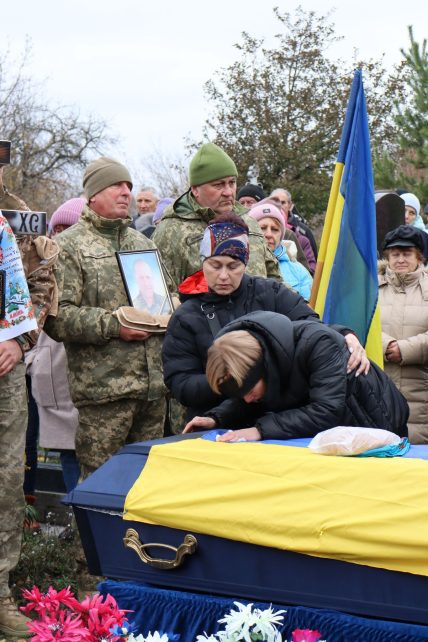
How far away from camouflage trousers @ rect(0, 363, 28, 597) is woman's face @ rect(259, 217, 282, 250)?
2501 mm

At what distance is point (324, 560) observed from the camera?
2.97m

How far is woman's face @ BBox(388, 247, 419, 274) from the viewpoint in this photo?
19.4 feet

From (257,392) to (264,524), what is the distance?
1.91 feet

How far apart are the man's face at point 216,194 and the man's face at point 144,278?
0.52 m

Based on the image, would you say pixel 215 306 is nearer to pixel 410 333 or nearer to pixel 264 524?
pixel 264 524

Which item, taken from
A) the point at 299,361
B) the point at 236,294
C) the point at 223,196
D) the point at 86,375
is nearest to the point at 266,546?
the point at 299,361

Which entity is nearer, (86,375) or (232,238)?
(232,238)

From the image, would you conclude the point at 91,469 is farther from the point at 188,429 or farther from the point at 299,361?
the point at 299,361

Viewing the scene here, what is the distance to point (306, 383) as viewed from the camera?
3.61 metres

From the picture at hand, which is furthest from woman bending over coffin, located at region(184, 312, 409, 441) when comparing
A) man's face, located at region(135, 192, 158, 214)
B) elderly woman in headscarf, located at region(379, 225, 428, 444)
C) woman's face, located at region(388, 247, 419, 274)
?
man's face, located at region(135, 192, 158, 214)

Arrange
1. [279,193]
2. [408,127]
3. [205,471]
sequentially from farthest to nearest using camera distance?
[408,127]
[279,193]
[205,471]

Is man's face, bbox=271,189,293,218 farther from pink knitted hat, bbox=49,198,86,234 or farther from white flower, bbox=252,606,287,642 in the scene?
white flower, bbox=252,606,287,642

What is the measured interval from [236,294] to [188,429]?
709mm

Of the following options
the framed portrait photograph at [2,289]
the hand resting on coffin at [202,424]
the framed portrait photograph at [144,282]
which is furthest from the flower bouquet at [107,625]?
the framed portrait photograph at [144,282]
